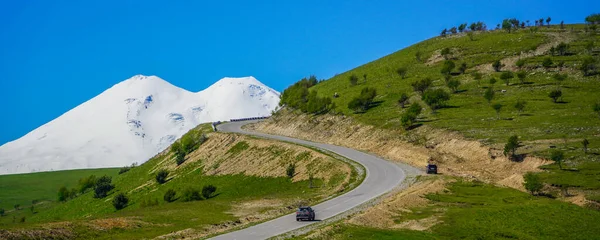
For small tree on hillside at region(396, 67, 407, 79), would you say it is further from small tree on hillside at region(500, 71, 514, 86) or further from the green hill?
small tree on hillside at region(500, 71, 514, 86)

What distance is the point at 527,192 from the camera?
202ft

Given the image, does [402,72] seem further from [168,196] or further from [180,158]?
[168,196]

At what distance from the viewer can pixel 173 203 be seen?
73.8 metres

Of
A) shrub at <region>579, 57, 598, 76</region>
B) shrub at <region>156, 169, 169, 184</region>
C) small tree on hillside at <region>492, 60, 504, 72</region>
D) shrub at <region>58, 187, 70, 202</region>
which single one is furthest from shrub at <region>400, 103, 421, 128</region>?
shrub at <region>58, 187, 70, 202</region>

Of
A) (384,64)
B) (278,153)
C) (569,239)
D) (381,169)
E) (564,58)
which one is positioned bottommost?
(569,239)

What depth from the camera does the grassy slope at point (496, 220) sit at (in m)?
42.9

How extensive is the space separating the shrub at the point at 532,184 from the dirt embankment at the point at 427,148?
261cm

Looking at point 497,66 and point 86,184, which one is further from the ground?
point 497,66

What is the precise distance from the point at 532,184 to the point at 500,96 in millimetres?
60473

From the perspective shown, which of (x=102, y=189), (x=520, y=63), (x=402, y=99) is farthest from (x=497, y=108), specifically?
(x=102, y=189)

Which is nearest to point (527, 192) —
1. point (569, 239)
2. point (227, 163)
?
point (569, 239)

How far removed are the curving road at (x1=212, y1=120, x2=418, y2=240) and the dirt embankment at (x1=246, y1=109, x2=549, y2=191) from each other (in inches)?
189

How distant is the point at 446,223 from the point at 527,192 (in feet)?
65.8

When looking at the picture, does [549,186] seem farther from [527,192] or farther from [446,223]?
[446,223]
